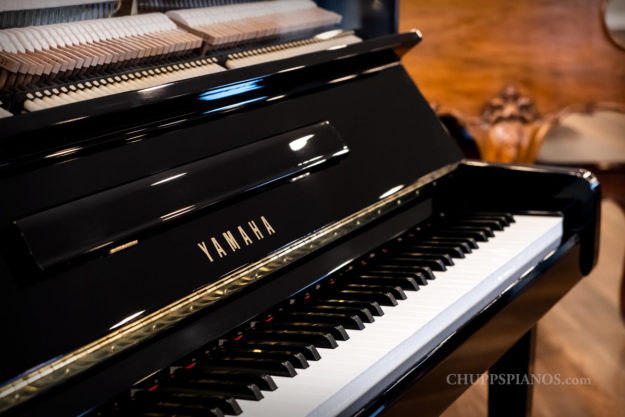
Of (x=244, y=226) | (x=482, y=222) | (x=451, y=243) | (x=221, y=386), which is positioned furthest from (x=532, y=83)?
(x=221, y=386)

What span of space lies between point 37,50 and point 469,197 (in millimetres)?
928

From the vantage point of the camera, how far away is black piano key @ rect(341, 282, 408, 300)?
1.05 m

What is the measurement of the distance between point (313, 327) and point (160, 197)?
28 centimetres

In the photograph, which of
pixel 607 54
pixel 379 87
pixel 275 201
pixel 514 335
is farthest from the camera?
pixel 607 54

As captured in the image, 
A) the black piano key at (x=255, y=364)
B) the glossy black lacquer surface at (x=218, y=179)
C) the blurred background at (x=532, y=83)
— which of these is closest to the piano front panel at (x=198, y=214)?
the glossy black lacquer surface at (x=218, y=179)

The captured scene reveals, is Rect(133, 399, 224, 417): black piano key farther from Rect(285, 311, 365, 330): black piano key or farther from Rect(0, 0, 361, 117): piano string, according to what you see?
Rect(0, 0, 361, 117): piano string

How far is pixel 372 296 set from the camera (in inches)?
41.0

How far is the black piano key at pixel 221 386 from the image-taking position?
79 cm

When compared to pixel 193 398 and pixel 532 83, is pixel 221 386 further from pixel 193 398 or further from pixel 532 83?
pixel 532 83

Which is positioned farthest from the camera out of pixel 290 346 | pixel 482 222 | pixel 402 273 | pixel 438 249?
pixel 482 222

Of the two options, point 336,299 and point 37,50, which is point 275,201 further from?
point 37,50

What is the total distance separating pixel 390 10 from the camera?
1574 mm

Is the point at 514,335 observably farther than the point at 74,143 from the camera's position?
Yes

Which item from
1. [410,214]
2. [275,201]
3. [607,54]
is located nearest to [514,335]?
[410,214]
